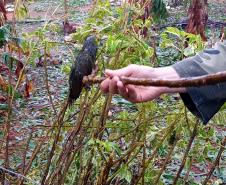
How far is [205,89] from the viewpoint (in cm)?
113

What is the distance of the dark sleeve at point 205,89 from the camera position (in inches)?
45.1

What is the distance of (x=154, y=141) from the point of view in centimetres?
185

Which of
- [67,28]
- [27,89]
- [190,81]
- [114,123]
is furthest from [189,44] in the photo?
[67,28]

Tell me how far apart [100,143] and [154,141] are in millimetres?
413

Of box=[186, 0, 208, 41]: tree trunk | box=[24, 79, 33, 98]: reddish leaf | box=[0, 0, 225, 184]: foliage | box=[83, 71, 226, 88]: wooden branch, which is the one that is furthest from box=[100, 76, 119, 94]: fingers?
box=[186, 0, 208, 41]: tree trunk

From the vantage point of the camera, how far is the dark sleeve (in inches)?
45.1

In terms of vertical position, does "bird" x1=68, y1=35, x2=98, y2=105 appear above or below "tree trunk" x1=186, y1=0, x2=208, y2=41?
above

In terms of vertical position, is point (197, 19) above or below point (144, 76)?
below

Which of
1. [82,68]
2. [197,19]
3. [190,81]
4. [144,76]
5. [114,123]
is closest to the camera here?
[190,81]

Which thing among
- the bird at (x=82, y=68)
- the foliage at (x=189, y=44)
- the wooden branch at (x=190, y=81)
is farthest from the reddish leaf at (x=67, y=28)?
the wooden branch at (x=190, y=81)

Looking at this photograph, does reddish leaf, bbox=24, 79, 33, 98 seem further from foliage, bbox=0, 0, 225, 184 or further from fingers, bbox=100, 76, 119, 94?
fingers, bbox=100, 76, 119, 94

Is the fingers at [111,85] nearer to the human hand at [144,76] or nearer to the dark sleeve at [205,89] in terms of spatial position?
the human hand at [144,76]

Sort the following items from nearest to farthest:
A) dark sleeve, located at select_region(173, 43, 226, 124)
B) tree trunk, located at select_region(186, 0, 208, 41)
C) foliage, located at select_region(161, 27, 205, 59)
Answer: dark sleeve, located at select_region(173, 43, 226, 124) < foliage, located at select_region(161, 27, 205, 59) < tree trunk, located at select_region(186, 0, 208, 41)

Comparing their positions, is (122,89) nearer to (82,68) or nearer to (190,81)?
(82,68)
